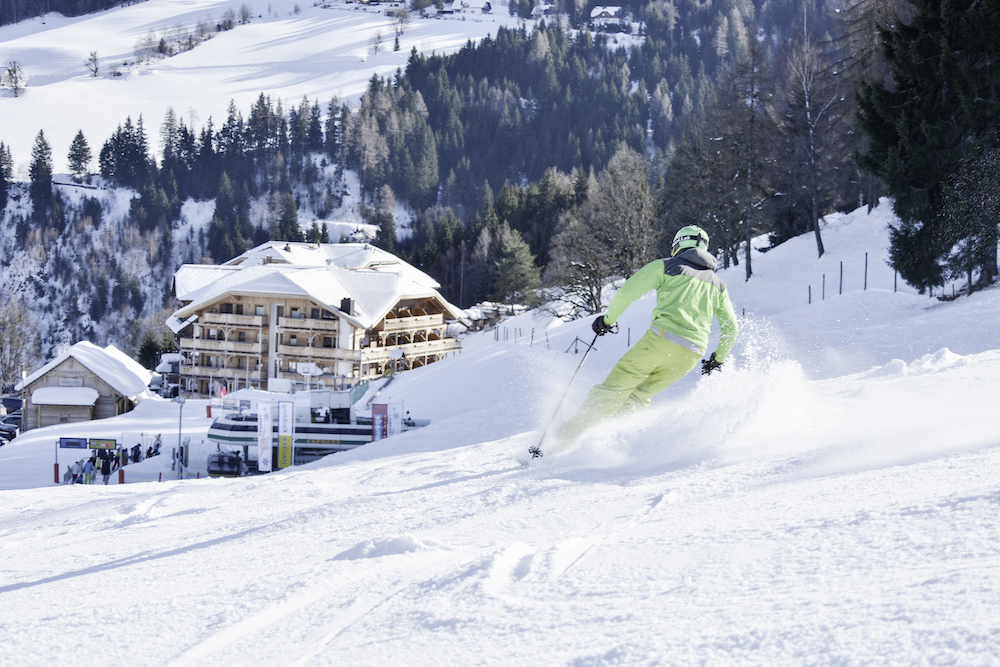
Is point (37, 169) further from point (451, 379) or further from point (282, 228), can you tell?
point (451, 379)

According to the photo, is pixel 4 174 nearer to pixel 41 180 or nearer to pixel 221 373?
pixel 41 180

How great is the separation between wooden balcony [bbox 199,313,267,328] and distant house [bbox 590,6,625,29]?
524ft

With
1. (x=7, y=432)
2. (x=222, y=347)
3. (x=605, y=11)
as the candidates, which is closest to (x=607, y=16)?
(x=605, y=11)

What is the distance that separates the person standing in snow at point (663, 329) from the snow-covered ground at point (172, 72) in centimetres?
13879

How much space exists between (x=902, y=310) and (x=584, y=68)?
142 meters

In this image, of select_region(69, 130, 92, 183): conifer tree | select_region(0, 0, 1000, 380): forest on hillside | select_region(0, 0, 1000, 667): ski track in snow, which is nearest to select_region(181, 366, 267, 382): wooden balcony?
select_region(0, 0, 1000, 380): forest on hillside

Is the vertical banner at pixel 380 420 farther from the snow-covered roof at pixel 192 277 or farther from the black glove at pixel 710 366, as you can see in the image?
the snow-covered roof at pixel 192 277

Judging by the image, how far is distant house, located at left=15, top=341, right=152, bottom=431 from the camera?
3341 cm

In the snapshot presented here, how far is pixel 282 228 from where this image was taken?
9400cm

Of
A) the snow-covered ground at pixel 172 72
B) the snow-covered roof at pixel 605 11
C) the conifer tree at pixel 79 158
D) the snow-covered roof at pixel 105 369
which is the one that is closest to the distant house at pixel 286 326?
A: the snow-covered roof at pixel 105 369

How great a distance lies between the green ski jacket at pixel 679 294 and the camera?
20.5 feet

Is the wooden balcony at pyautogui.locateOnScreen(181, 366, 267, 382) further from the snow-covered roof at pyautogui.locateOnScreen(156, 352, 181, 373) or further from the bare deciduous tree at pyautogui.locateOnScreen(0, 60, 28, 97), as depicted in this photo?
the bare deciduous tree at pyautogui.locateOnScreen(0, 60, 28, 97)

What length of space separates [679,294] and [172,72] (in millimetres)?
A: 190032

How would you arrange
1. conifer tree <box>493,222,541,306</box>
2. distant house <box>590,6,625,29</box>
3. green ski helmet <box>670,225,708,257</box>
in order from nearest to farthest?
green ski helmet <box>670,225,708,257</box>, conifer tree <box>493,222,541,306</box>, distant house <box>590,6,625,29</box>
